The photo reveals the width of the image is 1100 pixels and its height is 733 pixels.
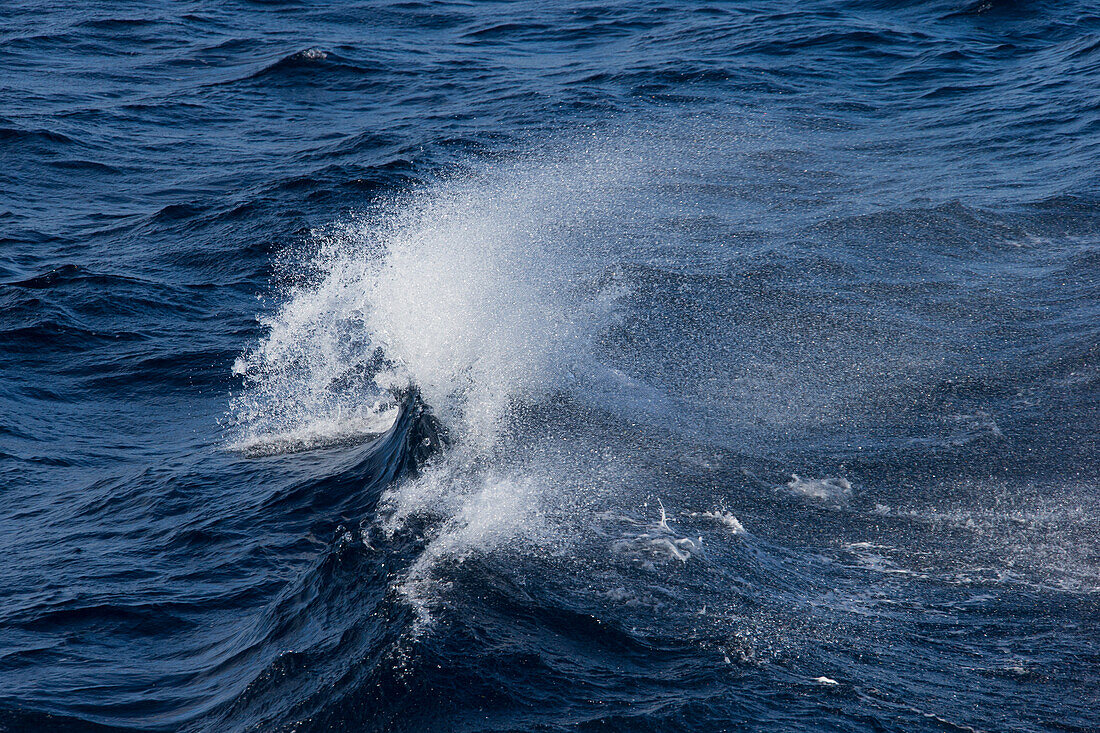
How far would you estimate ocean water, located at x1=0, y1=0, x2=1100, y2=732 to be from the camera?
5.82m

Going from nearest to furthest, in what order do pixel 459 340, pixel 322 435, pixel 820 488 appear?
1. pixel 820 488
2. pixel 322 435
3. pixel 459 340

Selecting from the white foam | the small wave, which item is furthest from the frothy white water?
the white foam

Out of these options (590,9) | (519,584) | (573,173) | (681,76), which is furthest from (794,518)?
(590,9)

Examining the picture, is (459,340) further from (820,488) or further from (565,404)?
(820,488)

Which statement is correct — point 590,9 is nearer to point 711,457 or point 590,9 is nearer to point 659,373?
point 659,373

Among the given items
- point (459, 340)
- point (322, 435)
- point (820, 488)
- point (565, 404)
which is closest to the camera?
point (820, 488)

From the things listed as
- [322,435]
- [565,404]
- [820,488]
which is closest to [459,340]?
[565,404]

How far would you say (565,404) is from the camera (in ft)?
29.2

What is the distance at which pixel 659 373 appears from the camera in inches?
374

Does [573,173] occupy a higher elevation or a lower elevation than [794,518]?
higher

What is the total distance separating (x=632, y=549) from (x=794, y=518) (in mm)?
1346

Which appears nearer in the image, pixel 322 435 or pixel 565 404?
pixel 565 404

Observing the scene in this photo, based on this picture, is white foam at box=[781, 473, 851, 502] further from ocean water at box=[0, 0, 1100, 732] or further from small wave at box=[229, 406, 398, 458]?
small wave at box=[229, 406, 398, 458]

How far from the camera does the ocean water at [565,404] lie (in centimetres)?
582
